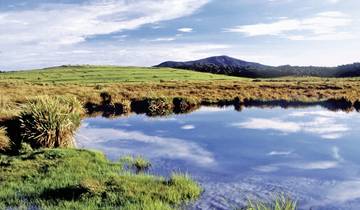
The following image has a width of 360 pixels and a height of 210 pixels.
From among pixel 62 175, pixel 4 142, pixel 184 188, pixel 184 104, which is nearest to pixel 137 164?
pixel 62 175

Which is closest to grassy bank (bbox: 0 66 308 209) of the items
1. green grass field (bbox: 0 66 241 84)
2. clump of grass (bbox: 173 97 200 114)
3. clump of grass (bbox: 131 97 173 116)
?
clump of grass (bbox: 131 97 173 116)

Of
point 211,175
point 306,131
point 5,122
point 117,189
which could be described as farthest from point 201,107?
point 117,189

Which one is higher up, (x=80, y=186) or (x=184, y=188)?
(x=80, y=186)

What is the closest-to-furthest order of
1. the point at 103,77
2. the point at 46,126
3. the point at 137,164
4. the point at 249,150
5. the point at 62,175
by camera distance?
the point at 62,175
the point at 137,164
the point at 46,126
the point at 249,150
the point at 103,77

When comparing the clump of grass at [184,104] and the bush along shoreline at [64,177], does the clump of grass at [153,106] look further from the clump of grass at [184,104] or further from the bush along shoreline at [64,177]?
the bush along shoreline at [64,177]

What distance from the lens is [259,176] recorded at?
2130 centimetres

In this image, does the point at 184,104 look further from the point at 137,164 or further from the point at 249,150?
the point at 137,164

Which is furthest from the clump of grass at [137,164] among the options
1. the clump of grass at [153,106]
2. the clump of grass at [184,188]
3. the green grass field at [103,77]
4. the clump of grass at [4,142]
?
the green grass field at [103,77]

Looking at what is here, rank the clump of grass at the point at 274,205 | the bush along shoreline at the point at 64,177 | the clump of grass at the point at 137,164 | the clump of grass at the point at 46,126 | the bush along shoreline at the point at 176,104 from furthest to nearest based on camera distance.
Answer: the bush along shoreline at the point at 176,104 < the clump of grass at the point at 46,126 < the clump of grass at the point at 137,164 < the bush along shoreline at the point at 64,177 < the clump of grass at the point at 274,205

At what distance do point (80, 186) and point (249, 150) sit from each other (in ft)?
45.1

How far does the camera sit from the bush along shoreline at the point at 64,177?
1570cm

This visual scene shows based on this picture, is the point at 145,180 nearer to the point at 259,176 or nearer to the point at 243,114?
the point at 259,176

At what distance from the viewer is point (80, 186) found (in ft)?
54.7

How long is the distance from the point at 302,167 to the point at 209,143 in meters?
8.62
